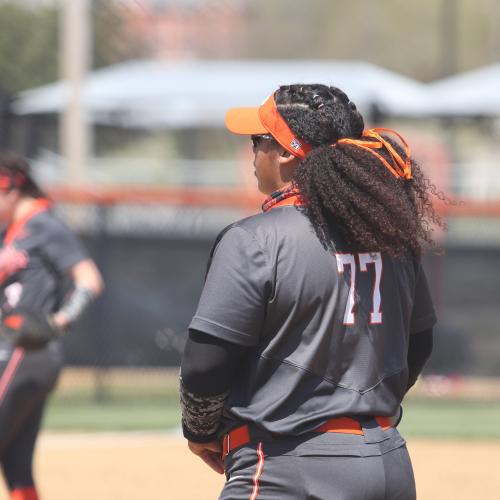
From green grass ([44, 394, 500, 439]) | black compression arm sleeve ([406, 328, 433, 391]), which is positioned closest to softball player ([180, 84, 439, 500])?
black compression arm sleeve ([406, 328, 433, 391])

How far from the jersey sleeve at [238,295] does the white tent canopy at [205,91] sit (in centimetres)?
1673

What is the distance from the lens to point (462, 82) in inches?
862

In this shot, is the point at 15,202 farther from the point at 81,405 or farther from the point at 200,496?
the point at 81,405

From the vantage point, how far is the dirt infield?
780cm

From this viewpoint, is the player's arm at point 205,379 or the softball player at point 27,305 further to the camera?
the softball player at point 27,305

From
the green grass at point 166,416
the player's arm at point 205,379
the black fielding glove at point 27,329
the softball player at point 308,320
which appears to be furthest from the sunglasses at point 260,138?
the green grass at point 166,416

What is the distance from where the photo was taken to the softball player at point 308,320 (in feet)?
10.5

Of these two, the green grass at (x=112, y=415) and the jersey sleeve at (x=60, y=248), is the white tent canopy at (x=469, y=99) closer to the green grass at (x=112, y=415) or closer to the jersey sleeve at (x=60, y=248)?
the green grass at (x=112, y=415)

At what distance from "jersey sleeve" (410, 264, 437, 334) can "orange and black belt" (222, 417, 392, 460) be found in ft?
1.34

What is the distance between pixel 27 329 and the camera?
5.53 m

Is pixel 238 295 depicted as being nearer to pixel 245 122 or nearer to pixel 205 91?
pixel 245 122

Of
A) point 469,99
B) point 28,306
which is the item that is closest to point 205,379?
point 28,306

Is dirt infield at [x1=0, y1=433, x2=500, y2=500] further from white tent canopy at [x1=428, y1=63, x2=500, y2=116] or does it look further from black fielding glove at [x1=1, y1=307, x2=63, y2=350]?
white tent canopy at [x1=428, y1=63, x2=500, y2=116]

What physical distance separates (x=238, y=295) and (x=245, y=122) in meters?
0.55
